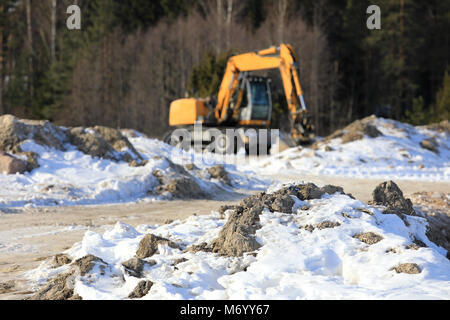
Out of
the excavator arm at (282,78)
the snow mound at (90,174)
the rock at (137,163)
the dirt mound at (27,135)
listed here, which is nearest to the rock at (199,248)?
the snow mound at (90,174)

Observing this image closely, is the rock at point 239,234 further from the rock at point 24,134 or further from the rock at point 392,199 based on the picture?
the rock at point 24,134

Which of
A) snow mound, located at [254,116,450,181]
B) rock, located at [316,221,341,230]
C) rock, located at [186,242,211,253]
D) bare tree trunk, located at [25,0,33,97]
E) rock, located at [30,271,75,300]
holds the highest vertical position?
bare tree trunk, located at [25,0,33,97]

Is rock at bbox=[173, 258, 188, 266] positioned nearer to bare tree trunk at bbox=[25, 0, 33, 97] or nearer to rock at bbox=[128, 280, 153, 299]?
rock at bbox=[128, 280, 153, 299]

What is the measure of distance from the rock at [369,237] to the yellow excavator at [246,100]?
41.7 feet

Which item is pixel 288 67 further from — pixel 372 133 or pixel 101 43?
pixel 101 43

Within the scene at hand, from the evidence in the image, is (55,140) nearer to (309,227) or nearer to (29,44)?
(309,227)

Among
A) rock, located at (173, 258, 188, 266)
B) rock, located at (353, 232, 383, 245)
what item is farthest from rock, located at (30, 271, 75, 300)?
rock, located at (353, 232, 383, 245)

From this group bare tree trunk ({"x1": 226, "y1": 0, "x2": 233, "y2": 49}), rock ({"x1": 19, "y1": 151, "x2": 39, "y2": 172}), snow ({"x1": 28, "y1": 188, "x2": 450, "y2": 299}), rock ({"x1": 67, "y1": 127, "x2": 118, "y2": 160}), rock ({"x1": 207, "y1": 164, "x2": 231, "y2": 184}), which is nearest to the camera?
snow ({"x1": 28, "y1": 188, "x2": 450, "y2": 299})

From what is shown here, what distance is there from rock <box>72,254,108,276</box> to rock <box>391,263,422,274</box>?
2.62m

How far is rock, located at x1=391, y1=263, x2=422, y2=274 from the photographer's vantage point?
4.48 metres

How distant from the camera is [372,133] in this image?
19.7 meters

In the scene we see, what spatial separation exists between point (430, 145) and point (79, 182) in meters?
13.6

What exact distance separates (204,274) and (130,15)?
36.7 meters

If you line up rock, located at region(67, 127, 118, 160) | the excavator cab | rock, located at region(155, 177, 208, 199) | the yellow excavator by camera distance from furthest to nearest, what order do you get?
the excavator cab → the yellow excavator → rock, located at region(67, 127, 118, 160) → rock, located at region(155, 177, 208, 199)
